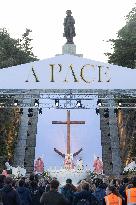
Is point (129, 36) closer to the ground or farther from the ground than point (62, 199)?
farther from the ground

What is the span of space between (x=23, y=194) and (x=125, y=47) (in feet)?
140

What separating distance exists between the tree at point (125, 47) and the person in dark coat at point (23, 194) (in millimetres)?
39370

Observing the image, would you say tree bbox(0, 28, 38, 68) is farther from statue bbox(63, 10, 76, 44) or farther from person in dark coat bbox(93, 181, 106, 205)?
person in dark coat bbox(93, 181, 106, 205)

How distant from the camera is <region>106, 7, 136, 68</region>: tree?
183 feet

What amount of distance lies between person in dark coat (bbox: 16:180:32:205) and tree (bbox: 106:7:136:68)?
39.4m

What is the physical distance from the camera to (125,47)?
56750mm

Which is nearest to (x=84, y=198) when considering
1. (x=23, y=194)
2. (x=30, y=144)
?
(x=23, y=194)

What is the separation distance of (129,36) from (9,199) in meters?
44.7

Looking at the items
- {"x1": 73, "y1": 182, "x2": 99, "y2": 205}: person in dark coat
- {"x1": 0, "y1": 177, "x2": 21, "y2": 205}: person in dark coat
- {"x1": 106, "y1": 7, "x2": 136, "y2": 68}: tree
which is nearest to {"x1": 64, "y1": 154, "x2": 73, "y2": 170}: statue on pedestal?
{"x1": 0, "y1": 177, "x2": 21, "y2": 205}: person in dark coat

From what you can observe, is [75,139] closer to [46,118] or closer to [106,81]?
[46,118]

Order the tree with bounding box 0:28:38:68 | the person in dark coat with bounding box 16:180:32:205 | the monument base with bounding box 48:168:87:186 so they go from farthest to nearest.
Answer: the tree with bounding box 0:28:38:68 < the monument base with bounding box 48:168:87:186 < the person in dark coat with bounding box 16:180:32:205

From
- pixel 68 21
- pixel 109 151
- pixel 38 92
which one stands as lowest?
pixel 109 151

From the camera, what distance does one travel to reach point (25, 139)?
4056 cm

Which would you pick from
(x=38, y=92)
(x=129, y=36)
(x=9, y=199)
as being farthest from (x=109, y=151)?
(x=9, y=199)
